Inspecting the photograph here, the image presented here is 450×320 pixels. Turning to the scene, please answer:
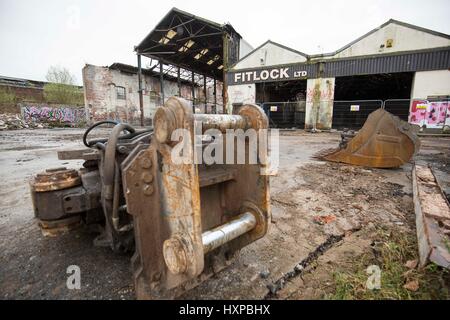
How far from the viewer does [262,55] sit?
52.3 feet

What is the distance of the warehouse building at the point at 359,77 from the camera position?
12.2m

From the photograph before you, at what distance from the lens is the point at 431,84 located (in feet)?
40.5

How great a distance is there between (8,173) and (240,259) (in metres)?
4.63

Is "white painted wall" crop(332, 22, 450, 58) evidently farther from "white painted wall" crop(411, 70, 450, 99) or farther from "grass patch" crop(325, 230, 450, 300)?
"grass patch" crop(325, 230, 450, 300)

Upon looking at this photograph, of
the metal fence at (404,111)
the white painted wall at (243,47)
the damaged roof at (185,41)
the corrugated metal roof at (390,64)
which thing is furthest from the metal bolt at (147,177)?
the white painted wall at (243,47)

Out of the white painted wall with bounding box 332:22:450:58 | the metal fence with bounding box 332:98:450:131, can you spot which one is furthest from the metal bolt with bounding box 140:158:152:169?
the white painted wall with bounding box 332:22:450:58

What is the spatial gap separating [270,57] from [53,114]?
23466 mm

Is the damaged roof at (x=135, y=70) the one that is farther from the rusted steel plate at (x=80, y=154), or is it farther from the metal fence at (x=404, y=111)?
the rusted steel plate at (x=80, y=154)

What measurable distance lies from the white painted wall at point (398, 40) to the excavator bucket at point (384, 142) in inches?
449

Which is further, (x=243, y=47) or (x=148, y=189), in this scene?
(x=243, y=47)

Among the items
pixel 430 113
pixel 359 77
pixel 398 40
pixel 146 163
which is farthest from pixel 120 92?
pixel 146 163

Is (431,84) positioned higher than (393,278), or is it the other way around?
(431,84)

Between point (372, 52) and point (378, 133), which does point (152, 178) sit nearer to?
point (378, 133)

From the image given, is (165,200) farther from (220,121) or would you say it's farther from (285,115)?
(285,115)
